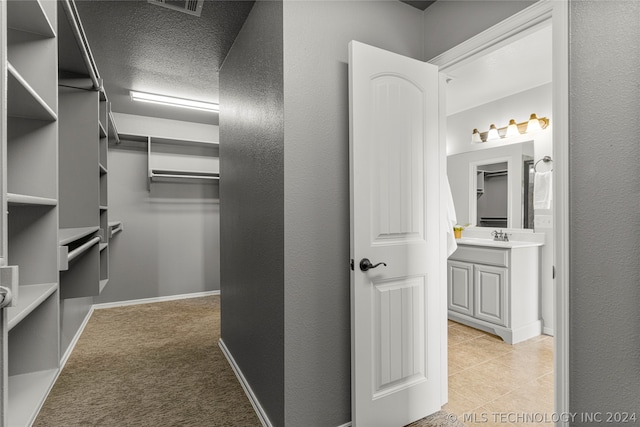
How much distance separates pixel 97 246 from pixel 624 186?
3022 mm

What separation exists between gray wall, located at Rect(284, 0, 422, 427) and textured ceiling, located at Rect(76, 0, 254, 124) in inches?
26.3

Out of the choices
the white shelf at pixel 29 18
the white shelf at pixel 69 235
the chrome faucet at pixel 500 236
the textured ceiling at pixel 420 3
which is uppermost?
the textured ceiling at pixel 420 3

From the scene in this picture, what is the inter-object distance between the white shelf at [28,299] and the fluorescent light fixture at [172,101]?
291cm

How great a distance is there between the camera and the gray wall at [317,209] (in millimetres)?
1639

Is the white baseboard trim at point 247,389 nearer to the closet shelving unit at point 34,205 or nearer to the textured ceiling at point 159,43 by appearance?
the closet shelving unit at point 34,205

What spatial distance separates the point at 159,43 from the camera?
2.52 meters

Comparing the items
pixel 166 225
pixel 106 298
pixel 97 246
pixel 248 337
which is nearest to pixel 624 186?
pixel 248 337

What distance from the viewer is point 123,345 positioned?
3.07 m

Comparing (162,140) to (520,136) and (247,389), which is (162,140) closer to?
(247,389)

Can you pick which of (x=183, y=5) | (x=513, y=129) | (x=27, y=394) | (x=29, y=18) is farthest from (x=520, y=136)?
(x=27, y=394)

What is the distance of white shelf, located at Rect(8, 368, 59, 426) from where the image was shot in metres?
0.95

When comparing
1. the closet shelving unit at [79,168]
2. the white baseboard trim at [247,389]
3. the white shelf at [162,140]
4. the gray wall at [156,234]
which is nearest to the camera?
the white baseboard trim at [247,389]

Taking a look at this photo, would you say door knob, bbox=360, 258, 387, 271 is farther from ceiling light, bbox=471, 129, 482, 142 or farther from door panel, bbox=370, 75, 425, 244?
ceiling light, bbox=471, 129, 482, 142

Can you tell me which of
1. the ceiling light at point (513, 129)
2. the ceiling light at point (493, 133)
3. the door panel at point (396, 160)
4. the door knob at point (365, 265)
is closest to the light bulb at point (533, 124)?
the ceiling light at point (513, 129)
